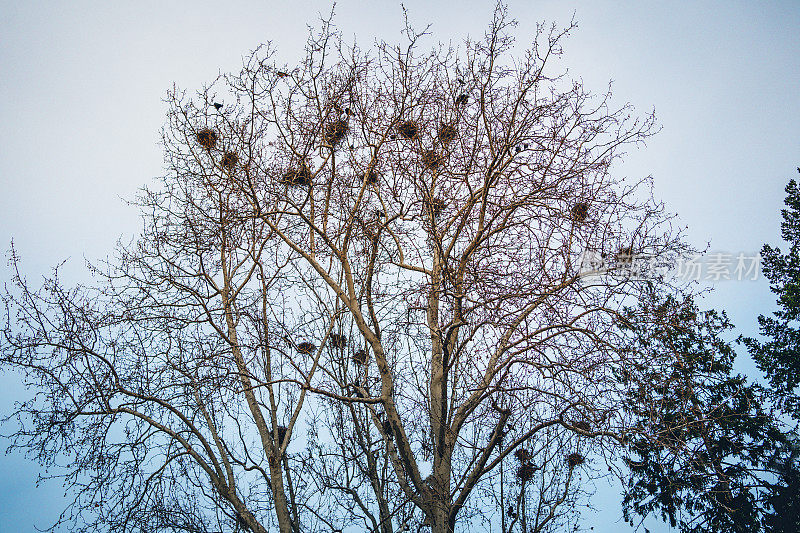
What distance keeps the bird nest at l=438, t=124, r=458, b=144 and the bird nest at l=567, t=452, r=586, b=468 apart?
4.95 meters

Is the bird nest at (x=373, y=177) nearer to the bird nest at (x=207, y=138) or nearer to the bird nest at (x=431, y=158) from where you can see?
the bird nest at (x=431, y=158)

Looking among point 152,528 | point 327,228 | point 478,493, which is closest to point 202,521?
point 152,528

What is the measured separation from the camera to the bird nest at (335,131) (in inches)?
257

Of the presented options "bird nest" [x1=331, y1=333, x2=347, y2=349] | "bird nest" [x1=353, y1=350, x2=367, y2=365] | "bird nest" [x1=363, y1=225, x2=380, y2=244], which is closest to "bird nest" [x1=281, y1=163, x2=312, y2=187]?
"bird nest" [x1=363, y1=225, x2=380, y2=244]

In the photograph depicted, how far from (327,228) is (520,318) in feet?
9.64

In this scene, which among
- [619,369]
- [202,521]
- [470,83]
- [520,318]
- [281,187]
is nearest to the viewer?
[619,369]

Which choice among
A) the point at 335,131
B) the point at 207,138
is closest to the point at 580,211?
the point at 335,131

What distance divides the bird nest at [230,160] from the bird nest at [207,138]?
11.6 inches

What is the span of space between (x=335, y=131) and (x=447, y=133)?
1483 mm

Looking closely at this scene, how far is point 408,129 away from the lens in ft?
21.3

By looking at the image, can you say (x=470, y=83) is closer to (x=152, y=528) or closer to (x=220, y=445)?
(x=220, y=445)

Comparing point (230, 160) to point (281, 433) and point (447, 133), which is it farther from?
point (281, 433)

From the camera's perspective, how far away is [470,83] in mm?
6184

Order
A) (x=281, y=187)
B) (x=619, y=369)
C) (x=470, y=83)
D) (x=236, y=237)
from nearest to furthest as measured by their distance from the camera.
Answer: (x=619, y=369) → (x=470, y=83) → (x=281, y=187) → (x=236, y=237)
